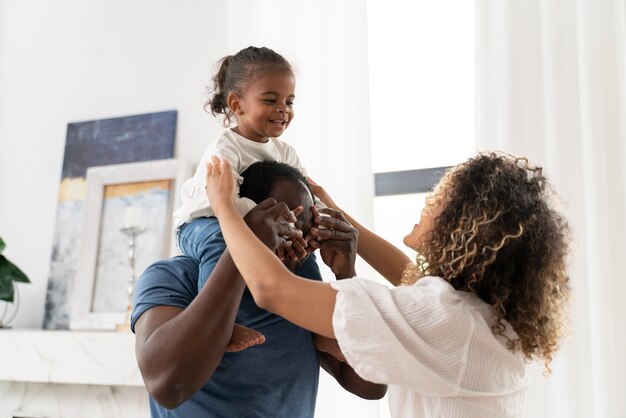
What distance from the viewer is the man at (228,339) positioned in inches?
48.4

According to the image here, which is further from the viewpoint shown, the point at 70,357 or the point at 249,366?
the point at 70,357

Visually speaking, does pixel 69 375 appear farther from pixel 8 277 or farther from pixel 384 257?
pixel 384 257

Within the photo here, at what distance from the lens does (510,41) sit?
2.62 m

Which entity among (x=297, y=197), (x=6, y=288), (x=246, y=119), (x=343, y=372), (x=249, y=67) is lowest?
(x=343, y=372)

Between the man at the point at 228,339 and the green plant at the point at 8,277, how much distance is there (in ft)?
7.63

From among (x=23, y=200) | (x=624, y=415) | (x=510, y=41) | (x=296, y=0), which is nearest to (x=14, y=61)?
(x=23, y=200)

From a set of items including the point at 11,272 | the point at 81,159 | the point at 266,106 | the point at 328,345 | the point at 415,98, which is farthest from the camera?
the point at 81,159

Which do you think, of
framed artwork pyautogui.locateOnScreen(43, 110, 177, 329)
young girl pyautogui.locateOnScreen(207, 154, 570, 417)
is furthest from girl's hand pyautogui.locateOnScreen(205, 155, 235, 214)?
framed artwork pyautogui.locateOnScreen(43, 110, 177, 329)

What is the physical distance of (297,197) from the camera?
1455 mm

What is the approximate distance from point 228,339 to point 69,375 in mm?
2258

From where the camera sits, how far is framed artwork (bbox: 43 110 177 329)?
361 cm

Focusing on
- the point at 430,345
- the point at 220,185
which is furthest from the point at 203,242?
the point at 430,345

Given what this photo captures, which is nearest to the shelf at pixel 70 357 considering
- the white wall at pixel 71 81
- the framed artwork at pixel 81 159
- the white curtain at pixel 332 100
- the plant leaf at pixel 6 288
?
the plant leaf at pixel 6 288

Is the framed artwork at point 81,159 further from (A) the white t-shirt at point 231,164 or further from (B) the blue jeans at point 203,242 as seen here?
(B) the blue jeans at point 203,242
